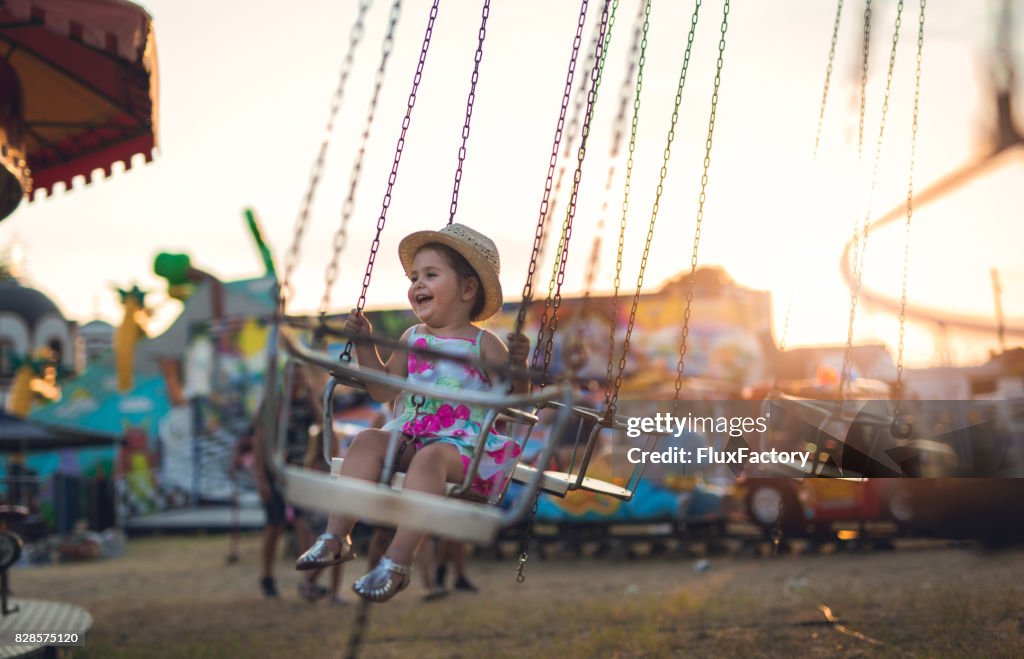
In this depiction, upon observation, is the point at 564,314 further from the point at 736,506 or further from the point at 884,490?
the point at 884,490

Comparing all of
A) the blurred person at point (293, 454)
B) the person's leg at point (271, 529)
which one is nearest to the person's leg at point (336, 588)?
the blurred person at point (293, 454)

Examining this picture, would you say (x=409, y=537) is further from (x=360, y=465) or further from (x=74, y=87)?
(x=74, y=87)

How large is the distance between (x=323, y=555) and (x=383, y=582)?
0.95 ft

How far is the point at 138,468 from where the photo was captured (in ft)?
63.0

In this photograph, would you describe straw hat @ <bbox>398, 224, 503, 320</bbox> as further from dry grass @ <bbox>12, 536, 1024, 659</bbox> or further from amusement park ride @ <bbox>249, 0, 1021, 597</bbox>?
dry grass @ <bbox>12, 536, 1024, 659</bbox>

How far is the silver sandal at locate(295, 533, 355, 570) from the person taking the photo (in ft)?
10.1

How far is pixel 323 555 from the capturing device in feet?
10.2

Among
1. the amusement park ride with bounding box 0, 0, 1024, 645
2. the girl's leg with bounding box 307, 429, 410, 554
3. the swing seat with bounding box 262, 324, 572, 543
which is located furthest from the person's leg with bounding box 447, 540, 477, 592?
the swing seat with bounding box 262, 324, 572, 543

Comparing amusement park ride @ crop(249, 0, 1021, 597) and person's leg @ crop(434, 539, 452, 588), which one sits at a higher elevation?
amusement park ride @ crop(249, 0, 1021, 597)

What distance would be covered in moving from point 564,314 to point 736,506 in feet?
23.3

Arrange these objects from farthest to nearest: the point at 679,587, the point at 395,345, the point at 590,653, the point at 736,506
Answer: the point at 736,506, the point at 679,587, the point at 590,653, the point at 395,345

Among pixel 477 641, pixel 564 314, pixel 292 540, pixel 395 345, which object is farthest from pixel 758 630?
pixel 564 314

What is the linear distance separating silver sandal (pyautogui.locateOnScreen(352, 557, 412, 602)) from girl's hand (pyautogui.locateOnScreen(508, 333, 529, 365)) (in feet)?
2.47

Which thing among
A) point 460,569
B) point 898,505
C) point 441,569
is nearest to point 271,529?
point 441,569
